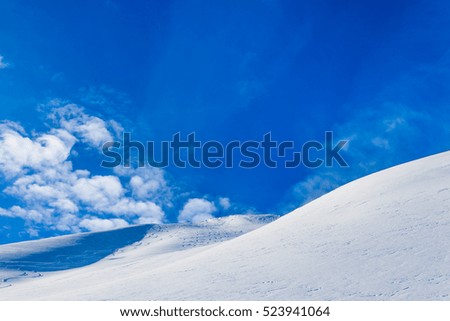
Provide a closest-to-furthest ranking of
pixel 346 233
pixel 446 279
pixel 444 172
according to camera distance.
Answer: pixel 446 279 < pixel 346 233 < pixel 444 172

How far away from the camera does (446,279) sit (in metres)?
9.23

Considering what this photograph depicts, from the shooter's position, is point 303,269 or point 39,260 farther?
point 39,260

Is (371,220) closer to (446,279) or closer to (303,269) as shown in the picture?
(303,269)

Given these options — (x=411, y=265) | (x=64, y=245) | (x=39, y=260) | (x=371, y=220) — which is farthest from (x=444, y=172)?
(x=64, y=245)

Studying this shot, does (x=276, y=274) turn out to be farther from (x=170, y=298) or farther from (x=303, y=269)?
(x=170, y=298)

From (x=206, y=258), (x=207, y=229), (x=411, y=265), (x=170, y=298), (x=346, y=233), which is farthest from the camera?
(x=207, y=229)

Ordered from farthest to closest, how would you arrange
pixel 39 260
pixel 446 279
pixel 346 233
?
1. pixel 39 260
2. pixel 346 233
3. pixel 446 279
